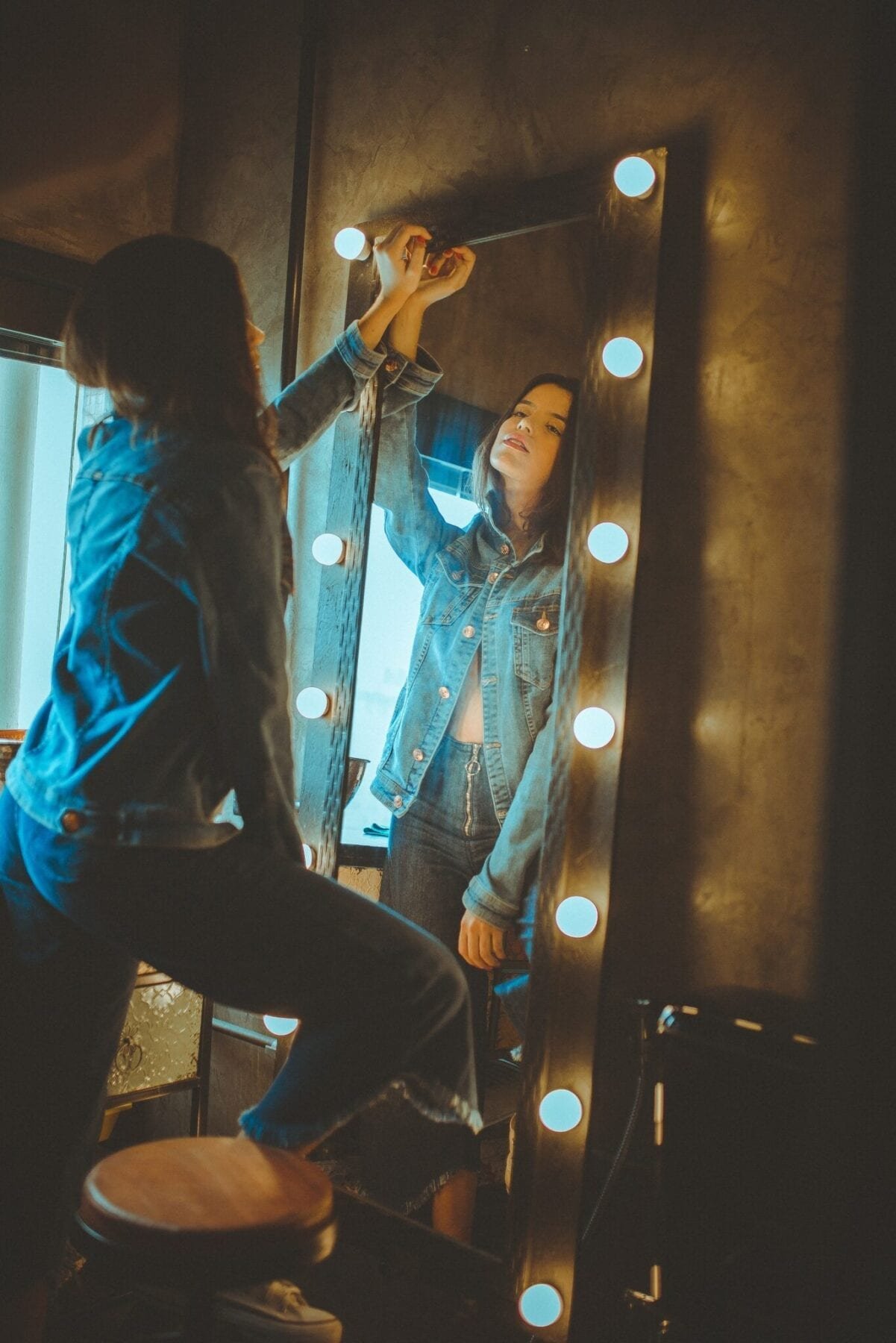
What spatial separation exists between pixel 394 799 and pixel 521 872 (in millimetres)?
323

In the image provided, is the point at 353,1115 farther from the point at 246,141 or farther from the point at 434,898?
the point at 246,141

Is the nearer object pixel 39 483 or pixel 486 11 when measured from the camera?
pixel 486 11

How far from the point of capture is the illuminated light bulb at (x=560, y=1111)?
1.64 metres

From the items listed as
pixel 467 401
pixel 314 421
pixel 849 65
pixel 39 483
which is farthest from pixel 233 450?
pixel 39 483

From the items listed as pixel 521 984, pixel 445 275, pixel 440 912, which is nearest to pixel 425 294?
pixel 445 275

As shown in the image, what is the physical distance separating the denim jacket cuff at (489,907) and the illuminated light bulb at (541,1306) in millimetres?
539

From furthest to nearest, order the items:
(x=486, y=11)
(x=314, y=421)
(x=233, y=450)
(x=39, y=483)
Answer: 1. (x=39, y=483)
2. (x=486, y=11)
3. (x=314, y=421)
4. (x=233, y=450)

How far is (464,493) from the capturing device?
75.7 inches

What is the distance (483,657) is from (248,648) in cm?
77

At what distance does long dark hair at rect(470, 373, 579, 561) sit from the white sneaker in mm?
1171

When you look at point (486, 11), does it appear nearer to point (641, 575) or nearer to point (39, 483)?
point (641, 575)

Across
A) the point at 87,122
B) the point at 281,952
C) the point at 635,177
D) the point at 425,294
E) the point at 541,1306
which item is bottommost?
the point at 541,1306

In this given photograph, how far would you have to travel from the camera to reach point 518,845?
5.71 feet

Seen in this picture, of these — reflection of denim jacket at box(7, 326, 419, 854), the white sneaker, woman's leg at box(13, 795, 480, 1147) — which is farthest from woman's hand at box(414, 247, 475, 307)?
the white sneaker
